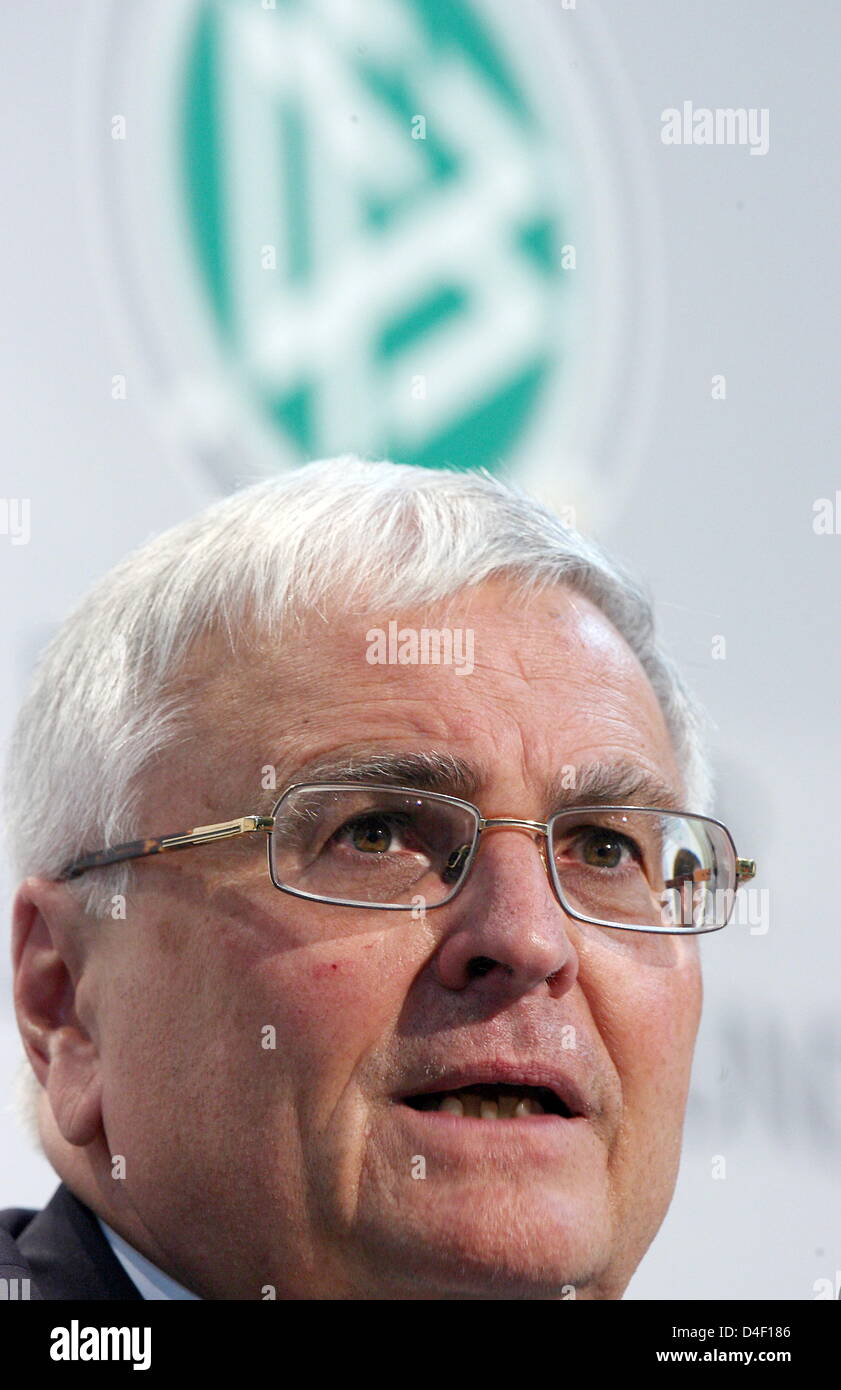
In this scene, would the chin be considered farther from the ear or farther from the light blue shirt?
the ear

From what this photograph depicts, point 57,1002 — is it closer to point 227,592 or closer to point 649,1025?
point 227,592

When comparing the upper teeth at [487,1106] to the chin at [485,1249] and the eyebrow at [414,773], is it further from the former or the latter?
the eyebrow at [414,773]

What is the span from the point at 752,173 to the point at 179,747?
7.06ft

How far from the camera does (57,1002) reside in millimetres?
1861

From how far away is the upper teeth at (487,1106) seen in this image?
155cm

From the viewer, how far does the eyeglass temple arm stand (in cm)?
167

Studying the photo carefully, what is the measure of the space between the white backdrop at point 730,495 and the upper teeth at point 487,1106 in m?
1.21

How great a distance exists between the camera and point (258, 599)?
181 centimetres

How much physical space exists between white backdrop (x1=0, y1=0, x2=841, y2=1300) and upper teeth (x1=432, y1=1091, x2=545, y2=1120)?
121 cm

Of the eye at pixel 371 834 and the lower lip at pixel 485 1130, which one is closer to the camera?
the lower lip at pixel 485 1130
